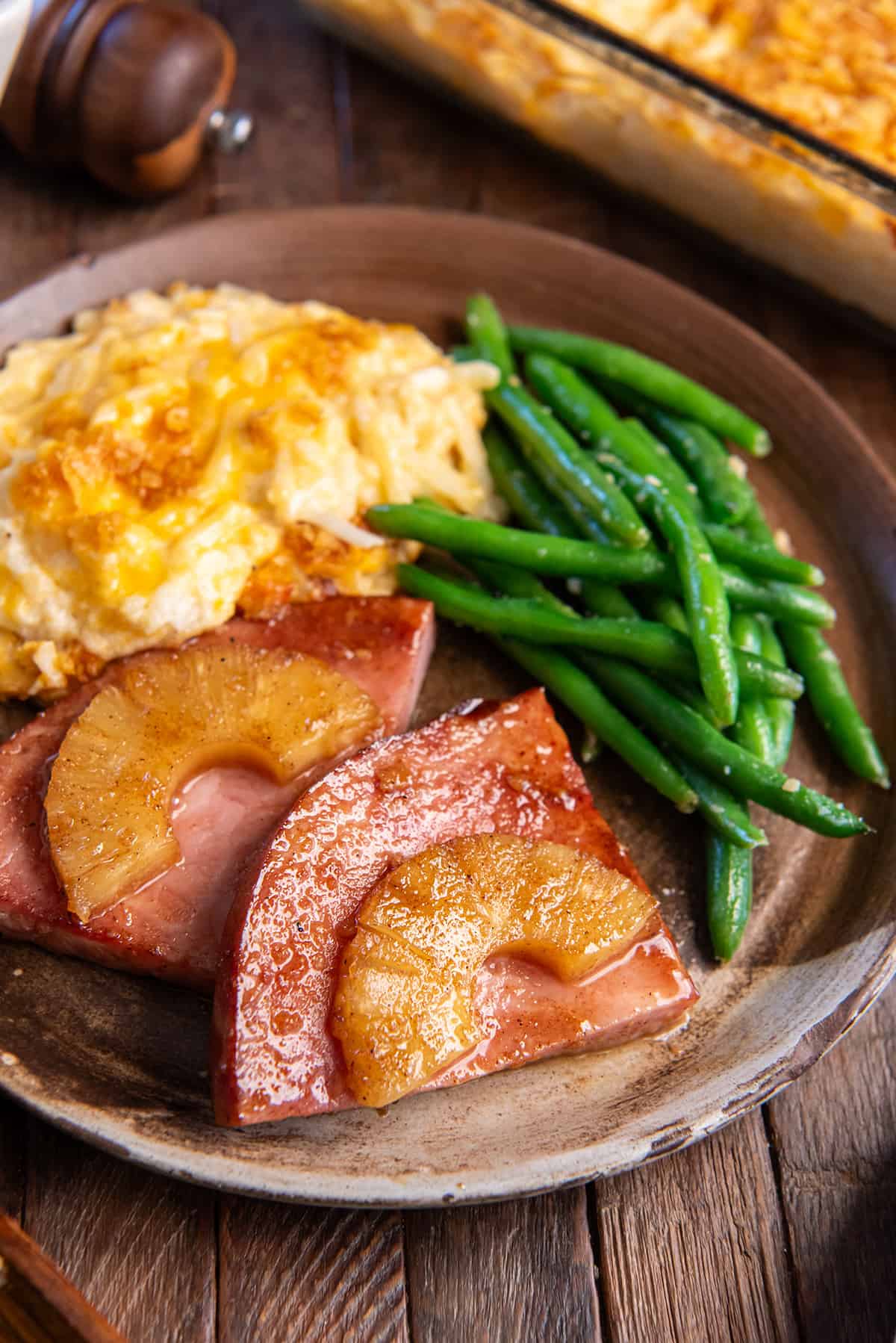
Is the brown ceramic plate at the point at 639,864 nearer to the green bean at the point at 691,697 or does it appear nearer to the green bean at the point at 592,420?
the green bean at the point at 691,697

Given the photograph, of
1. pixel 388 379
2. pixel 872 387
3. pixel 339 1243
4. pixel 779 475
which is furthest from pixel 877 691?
pixel 339 1243

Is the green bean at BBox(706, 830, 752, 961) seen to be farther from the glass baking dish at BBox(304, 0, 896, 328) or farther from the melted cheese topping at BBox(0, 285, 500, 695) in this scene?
the glass baking dish at BBox(304, 0, 896, 328)

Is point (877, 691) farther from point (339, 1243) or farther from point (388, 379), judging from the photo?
point (339, 1243)

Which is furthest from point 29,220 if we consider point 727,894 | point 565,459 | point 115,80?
point 727,894

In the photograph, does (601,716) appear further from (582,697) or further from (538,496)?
(538,496)

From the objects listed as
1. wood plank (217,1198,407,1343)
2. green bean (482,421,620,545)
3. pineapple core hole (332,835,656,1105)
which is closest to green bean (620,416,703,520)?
green bean (482,421,620,545)

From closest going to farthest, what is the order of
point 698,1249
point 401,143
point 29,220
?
point 698,1249 → point 29,220 → point 401,143

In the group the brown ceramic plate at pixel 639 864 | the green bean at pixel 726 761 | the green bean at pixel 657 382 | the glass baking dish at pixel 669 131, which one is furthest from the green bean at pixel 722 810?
the glass baking dish at pixel 669 131
